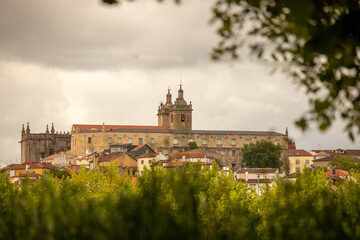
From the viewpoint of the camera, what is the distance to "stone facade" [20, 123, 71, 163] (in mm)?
174625

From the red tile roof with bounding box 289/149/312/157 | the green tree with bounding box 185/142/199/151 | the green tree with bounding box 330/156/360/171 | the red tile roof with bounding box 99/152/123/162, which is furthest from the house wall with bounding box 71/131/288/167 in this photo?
the green tree with bounding box 330/156/360/171

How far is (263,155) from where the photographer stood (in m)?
138

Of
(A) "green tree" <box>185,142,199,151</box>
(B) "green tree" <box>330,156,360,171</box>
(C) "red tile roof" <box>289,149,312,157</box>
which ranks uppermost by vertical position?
(A) "green tree" <box>185,142,199,151</box>

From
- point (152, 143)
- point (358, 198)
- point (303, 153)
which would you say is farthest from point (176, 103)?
point (358, 198)

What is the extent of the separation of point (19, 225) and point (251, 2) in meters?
4.66

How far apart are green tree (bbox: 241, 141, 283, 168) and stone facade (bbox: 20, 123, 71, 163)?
55.7m

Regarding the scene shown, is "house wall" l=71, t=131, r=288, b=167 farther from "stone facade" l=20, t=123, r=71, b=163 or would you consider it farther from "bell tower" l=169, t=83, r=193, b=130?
"stone facade" l=20, t=123, r=71, b=163

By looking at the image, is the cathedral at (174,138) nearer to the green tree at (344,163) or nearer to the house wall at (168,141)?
the house wall at (168,141)

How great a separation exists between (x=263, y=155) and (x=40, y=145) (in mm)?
62901

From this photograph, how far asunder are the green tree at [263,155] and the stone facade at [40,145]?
5569 cm

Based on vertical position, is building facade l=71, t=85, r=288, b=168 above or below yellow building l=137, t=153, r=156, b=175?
above

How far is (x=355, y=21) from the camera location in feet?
26.2

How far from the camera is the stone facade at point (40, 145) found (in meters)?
175

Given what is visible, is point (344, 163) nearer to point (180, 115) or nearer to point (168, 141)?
point (168, 141)
